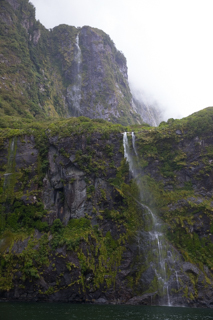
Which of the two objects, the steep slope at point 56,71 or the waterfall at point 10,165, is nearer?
the waterfall at point 10,165

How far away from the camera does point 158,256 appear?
3027 centimetres

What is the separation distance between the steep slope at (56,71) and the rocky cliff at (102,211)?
83.8 ft

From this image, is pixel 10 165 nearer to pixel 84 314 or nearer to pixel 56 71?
pixel 84 314

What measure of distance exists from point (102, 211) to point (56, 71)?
71.7m

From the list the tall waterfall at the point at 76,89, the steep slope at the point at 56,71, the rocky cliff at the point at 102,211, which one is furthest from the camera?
the tall waterfall at the point at 76,89

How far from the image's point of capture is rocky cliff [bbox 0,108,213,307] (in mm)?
27656

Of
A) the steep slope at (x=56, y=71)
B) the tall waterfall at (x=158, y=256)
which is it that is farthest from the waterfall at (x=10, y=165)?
the steep slope at (x=56, y=71)

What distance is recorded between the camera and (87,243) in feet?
99.5

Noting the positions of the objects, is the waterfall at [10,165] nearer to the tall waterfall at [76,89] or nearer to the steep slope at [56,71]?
the steep slope at [56,71]

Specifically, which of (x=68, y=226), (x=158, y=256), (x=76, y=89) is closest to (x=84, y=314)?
(x=158, y=256)

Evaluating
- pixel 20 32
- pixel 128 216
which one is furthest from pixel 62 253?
pixel 20 32

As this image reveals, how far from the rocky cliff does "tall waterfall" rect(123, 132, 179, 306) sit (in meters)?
0.15

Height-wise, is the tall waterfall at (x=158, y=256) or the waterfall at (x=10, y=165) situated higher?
the waterfall at (x=10, y=165)

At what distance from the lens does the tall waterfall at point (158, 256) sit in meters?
28.0
